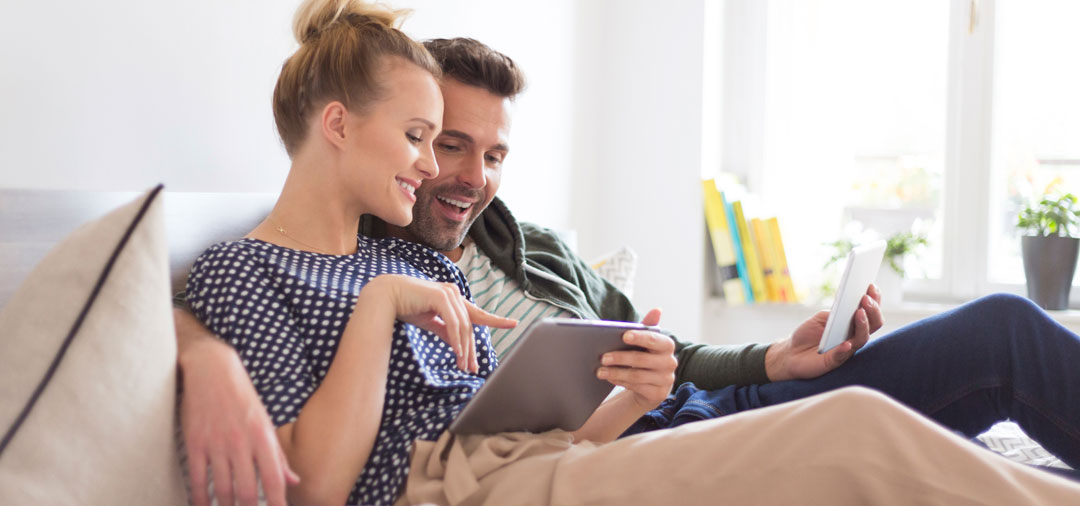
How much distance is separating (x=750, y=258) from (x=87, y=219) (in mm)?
2262

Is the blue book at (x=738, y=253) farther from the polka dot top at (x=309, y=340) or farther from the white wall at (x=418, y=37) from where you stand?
the polka dot top at (x=309, y=340)

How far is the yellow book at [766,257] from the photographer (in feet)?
9.50

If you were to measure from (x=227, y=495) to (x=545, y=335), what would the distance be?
0.34 metres

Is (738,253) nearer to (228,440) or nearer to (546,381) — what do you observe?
(546,381)

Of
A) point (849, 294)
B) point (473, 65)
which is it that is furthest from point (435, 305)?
point (849, 294)

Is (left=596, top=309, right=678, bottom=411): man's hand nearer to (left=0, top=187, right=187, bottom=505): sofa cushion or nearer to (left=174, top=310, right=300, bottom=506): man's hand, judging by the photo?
(left=174, top=310, right=300, bottom=506): man's hand

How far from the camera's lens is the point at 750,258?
2963mm

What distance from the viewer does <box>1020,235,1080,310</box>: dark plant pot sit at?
106 inches

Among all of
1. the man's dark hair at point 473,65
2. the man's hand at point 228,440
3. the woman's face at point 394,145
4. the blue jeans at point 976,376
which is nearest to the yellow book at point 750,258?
the blue jeans at point 976,376

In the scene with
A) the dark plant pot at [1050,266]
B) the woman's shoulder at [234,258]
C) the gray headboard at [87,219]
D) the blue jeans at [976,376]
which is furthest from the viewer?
the dark plant pot at [1050,266]

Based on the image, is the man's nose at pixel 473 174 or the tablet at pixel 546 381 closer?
the tablet at pixel 546 381

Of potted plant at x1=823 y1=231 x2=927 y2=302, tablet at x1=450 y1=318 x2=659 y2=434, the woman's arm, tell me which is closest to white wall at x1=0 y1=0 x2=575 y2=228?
the woman's arm

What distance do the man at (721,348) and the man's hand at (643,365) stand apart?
82mm

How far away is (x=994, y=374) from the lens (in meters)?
1.42
